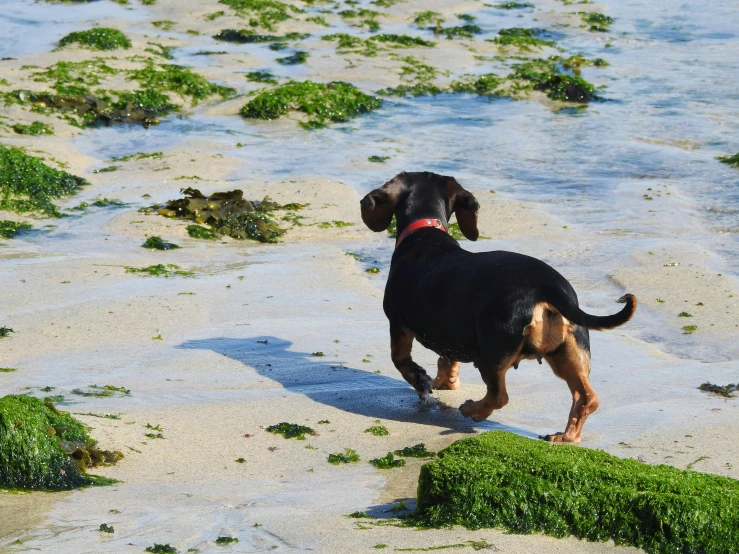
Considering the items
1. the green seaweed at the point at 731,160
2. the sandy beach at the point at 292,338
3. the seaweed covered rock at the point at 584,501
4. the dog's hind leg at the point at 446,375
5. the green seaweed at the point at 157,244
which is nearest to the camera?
the seaweed covered rock at the point at 584,501

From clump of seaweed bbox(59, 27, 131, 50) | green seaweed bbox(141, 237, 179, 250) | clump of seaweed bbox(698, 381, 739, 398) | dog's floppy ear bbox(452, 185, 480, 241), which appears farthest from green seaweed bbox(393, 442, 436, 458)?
clump of seaweed bbox(59, 27, 131, 50)

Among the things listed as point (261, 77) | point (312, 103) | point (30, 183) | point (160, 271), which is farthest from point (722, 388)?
point (261, 77)

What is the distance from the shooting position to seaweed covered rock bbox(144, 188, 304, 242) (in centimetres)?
903

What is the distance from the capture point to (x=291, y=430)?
16.6 ft

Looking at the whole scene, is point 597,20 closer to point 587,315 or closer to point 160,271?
point 160,271

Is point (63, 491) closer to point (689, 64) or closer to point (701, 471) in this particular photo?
point (701, 471)

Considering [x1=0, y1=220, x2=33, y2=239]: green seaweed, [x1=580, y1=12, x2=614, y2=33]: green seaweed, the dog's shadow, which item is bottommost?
the dog's shadow

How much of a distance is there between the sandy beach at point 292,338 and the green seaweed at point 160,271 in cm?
10

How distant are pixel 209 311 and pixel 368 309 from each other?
1.14m

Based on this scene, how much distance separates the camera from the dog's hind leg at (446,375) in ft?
19.1

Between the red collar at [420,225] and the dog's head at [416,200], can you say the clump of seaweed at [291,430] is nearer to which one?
the red collar at [420,225]

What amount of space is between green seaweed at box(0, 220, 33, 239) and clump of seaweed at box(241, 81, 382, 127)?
16.1 ft

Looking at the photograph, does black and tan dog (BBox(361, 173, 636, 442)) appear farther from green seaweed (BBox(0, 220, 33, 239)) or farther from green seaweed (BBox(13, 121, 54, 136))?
green seaweed (BBox(13, 121, 54, 136))

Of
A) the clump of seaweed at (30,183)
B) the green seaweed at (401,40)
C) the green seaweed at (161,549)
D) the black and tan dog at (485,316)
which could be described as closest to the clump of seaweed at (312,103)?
the green seaweed at (401,40)
